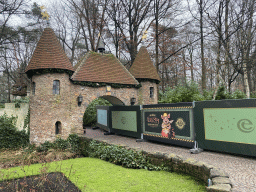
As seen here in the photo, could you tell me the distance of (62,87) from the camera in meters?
11.3

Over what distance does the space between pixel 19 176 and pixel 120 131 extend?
7.10 metres

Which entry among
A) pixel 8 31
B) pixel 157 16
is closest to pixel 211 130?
pixel 157 16

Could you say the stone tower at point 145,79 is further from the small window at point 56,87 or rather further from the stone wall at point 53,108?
the small window at point 56,87

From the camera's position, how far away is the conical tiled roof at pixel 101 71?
12.1 m

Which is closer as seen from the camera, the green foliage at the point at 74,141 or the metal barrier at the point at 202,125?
the metal barrier at the point at 202,125

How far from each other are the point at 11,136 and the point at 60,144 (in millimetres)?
4139

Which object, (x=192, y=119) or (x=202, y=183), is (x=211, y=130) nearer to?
(x=192, y=119)

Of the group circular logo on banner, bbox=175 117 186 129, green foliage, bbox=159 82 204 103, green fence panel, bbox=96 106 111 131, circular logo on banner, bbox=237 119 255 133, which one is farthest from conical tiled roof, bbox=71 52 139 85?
circular logo on banner, bbox=237 119 255 133

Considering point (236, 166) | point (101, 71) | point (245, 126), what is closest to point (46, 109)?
point (101, 71)

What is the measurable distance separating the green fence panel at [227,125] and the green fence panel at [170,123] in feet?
1.26

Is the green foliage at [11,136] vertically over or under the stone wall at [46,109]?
under

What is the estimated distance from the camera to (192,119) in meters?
7.86

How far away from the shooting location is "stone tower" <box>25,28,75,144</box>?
10.9 m

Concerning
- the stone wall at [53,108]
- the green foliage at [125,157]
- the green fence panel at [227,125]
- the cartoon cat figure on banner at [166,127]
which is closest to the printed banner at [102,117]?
the stone wall at [53,108]
